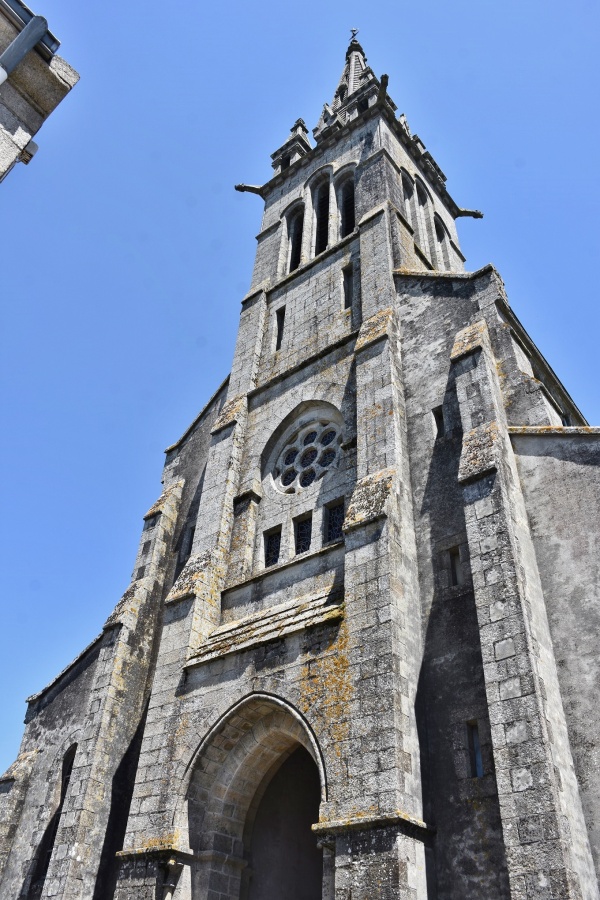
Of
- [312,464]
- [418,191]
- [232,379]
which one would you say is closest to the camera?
[312,464]

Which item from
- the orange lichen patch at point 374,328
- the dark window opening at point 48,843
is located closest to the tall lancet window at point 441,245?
the orange lichen patch at point 374,328

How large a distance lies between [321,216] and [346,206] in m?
1.14

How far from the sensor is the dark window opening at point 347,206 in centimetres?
2141

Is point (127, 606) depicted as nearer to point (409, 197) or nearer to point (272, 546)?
point (272, 546)

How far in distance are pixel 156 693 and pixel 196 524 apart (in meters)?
4.19

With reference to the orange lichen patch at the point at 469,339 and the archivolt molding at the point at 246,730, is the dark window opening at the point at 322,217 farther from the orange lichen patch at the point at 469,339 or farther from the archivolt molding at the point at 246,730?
the archivolt molding at the point at 246,730

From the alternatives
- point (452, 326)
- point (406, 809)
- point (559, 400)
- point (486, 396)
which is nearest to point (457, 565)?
point (486, 396)

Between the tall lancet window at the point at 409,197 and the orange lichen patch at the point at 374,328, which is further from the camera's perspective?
the tall lancet window at the point at 409,197

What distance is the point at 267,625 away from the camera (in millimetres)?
12891

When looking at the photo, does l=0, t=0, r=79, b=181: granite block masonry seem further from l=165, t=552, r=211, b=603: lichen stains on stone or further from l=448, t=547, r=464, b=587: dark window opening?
l=165, t=552, r=211, b=603: lichen stains on stone

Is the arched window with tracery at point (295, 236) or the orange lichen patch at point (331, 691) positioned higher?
the arched window with tracery at point (295, 236)

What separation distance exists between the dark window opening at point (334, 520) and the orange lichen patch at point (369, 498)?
132 cm

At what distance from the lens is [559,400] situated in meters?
18.1

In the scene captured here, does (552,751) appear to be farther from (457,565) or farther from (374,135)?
(374,135)
